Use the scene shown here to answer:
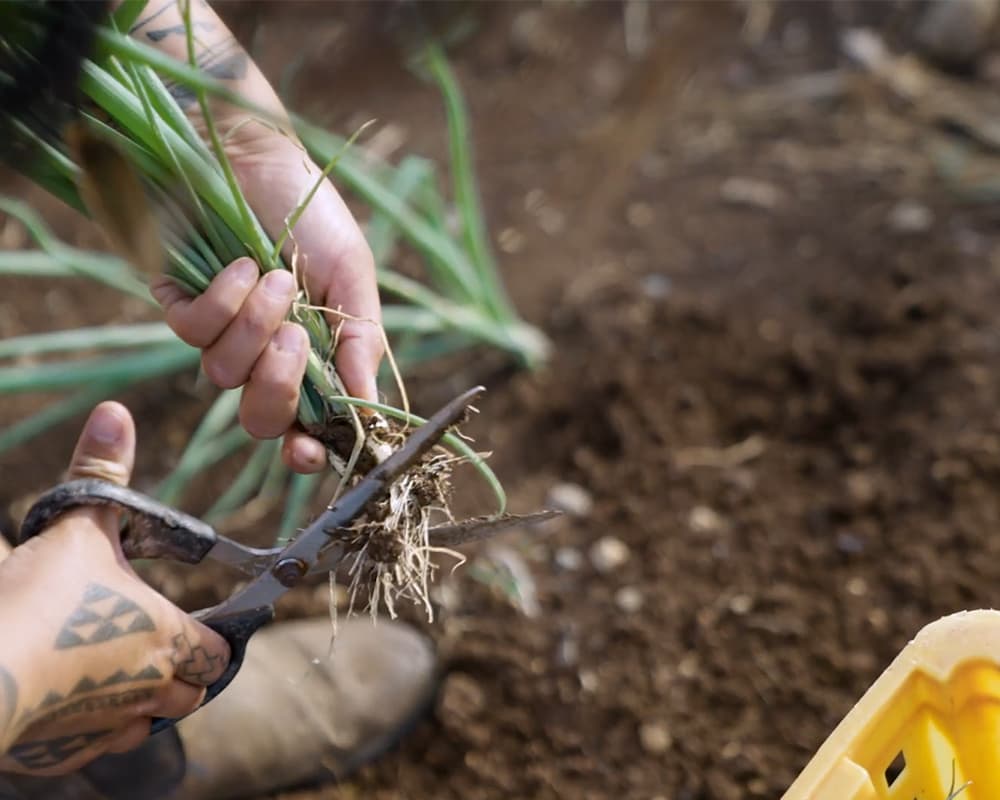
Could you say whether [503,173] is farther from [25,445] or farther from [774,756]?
[774,756]

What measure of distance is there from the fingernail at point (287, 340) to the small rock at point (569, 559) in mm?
704

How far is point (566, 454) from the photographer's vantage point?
164 centimetres

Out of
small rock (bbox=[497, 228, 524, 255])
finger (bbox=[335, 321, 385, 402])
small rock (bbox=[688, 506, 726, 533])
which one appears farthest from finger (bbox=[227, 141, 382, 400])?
small rock (bbox=[497, 228, 524, 255])

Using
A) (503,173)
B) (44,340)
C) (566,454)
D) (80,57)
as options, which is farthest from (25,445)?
(80,57)

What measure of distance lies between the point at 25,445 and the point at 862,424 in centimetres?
132

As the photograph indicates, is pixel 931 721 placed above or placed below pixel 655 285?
above

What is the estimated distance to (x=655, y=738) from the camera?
4.16 feet

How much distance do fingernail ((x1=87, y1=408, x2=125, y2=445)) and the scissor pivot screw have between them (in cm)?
17

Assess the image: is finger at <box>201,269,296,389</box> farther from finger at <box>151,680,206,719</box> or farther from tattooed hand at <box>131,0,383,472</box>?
finger at <box>151,680,206,719</box>

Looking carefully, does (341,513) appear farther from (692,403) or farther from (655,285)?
(655,285)

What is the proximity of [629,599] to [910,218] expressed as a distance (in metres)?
0.93

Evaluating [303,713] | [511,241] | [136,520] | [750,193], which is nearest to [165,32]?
[136,520]

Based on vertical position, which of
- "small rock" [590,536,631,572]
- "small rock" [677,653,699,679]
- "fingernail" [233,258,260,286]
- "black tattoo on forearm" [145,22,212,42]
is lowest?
"small rock" [677,653,699,679]

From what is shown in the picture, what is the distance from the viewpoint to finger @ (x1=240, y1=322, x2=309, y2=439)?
0.87 meters
